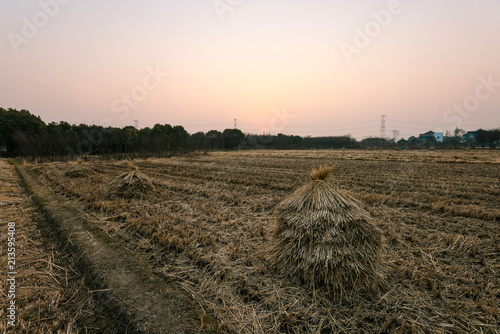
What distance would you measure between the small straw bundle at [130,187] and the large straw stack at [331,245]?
6428 millimetres

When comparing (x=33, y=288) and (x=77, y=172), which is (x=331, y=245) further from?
(x=77, y=172)

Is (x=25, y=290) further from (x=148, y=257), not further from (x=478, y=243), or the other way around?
(x=478, y=243)

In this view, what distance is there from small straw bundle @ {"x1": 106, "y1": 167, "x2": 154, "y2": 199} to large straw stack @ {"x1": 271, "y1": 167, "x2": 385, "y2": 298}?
6428 millimetres

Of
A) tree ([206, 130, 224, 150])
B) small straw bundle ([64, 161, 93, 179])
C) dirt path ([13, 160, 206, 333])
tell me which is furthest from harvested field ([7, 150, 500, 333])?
tree ([206, 130, 224, 150])

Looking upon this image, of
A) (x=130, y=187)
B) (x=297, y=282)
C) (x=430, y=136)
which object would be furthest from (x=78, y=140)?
(x=430, y=136)

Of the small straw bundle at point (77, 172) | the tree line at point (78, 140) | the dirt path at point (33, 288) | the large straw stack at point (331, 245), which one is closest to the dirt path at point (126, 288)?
the dirt path at point (33, 288)

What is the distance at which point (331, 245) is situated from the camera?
2.84 m

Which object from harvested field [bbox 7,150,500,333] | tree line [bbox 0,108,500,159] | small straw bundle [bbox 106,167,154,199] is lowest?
harvested field [bbox 7,150,500,333]

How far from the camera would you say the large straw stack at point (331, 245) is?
2783 millimetres

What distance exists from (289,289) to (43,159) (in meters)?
35.0

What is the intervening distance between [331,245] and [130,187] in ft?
24.1

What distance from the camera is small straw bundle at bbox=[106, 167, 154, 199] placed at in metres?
7.79

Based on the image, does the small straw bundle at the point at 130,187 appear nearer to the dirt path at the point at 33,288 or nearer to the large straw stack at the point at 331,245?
the dirt path at the point at 33,288

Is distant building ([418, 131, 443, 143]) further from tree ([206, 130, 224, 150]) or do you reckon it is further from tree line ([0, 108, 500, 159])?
tree ([206, 130, 224, 150])
